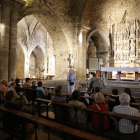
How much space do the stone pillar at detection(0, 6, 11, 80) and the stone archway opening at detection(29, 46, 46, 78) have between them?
53.3ft

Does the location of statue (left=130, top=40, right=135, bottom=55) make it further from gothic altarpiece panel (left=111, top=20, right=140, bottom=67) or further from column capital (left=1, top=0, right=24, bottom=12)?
column capital (left=1, top=0, right=24, bottom=12)

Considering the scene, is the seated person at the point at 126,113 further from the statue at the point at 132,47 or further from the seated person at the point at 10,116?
the statue at the point at 132,47

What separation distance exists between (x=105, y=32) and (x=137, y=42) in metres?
4.06

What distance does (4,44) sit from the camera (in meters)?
8.60

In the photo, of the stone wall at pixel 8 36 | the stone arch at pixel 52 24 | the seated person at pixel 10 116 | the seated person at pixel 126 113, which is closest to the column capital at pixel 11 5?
the stone wall at pixel 8 36

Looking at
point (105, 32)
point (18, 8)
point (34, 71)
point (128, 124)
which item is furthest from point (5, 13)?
point (34, 71)

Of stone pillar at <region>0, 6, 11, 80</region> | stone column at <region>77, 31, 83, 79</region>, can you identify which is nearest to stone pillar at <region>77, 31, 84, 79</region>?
stone column at <region>77, 31, 83, 79</region>

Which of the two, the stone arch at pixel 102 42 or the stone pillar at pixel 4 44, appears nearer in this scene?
the stone pillar at pixel 4 44

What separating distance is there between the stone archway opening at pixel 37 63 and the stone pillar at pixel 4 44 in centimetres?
1626

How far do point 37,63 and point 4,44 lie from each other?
1739cm

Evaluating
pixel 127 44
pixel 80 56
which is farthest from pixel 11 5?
pixel 127 44

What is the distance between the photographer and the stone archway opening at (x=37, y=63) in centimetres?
2514

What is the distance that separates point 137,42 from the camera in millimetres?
14445

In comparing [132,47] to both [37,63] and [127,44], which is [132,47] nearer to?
[127,44]
